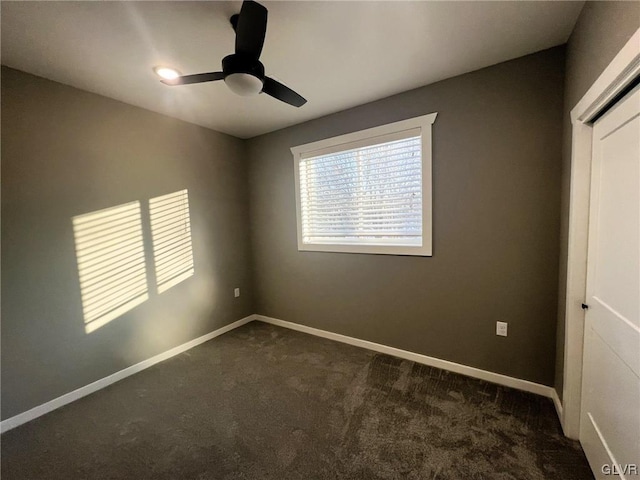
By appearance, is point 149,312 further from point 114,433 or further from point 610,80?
point 610,80

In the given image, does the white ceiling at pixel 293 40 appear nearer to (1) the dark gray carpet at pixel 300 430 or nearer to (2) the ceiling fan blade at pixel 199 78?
(2) the ceiling fan blade at pixel 199 78

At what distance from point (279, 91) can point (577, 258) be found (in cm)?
202

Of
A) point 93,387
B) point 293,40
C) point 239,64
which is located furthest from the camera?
point 93,387

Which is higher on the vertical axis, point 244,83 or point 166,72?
point 166,72

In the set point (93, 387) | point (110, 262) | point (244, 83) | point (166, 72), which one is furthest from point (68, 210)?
point (244, 83)

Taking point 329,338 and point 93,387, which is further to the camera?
point 329,338

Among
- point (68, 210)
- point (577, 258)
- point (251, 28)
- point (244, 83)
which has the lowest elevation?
point (577, 258)

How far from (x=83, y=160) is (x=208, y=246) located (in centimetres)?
135

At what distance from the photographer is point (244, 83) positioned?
1.45 meters

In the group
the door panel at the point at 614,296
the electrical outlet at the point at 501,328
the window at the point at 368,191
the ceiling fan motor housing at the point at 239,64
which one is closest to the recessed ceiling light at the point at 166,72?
the ceiling fan motor housing at the point at 239,64

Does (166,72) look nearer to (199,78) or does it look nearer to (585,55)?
(199,78)

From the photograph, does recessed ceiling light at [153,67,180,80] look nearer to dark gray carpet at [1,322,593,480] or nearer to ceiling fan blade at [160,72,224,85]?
ceiling fan blade at [160,72,224,85]

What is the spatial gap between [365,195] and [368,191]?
51 millimetres

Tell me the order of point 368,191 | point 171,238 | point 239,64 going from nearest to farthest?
point 239,64 → point 368,191 → point 171,238
